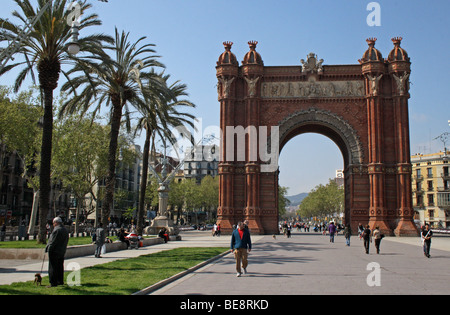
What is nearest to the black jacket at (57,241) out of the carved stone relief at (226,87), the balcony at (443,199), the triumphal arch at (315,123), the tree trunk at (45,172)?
the tree trunk at (45,172)

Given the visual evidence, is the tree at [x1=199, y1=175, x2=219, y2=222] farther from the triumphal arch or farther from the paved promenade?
the paved promenade

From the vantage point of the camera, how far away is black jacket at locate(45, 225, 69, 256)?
415 inches

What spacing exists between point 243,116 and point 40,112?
18766 mm

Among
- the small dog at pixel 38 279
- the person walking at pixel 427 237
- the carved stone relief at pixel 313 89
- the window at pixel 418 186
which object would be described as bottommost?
the small dog at pixel 38 279

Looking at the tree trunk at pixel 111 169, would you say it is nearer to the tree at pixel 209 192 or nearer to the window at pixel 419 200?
the tree at pixel 209 192

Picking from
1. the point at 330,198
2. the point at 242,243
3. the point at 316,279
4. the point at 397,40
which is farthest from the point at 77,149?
the point at 330,198

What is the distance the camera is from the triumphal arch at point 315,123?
135ft

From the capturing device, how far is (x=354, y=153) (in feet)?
138

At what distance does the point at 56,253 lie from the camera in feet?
34.6

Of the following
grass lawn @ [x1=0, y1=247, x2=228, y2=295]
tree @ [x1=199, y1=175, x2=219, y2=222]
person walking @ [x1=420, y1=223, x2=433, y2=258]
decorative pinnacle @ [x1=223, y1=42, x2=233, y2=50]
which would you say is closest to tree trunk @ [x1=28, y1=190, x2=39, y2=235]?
grass lawn @ [x1=0, y1=247, x2=228, y2=295]

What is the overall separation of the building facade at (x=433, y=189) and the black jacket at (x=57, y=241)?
244ft

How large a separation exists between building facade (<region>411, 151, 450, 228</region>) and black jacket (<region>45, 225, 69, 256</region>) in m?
74.2

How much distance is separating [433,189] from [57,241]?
79383 millimetres
